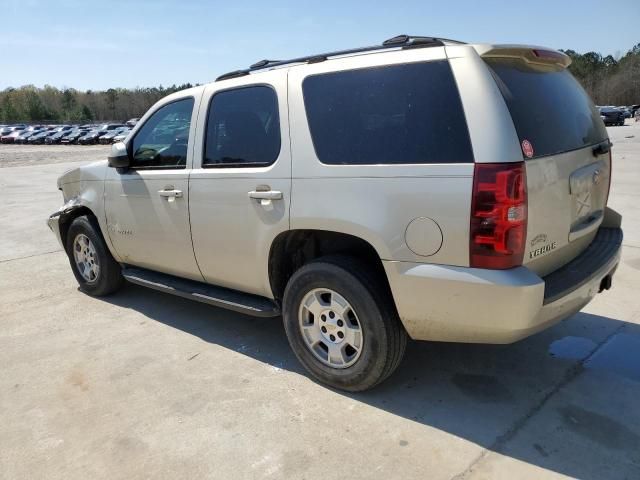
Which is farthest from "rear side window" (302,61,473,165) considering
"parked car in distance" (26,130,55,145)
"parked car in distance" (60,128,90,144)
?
"parked car in distance" (26,130,55,145)

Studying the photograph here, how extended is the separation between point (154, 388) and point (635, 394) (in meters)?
3.00

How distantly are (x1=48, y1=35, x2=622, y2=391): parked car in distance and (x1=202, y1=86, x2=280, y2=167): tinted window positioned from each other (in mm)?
12

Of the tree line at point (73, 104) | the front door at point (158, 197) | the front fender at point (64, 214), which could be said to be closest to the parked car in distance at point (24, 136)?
the tree line at point (73, 104)

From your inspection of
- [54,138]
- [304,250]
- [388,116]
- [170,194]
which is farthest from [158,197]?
[54,138]

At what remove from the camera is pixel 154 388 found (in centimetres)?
345

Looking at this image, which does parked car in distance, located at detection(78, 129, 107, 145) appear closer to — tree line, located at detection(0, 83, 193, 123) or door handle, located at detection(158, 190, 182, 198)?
door handle, located at detection(158, 190, 182, 198)

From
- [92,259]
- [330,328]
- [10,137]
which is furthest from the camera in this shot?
[10,137]

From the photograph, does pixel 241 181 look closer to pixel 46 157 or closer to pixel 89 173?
pixel 89 173

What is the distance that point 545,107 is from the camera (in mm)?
2896

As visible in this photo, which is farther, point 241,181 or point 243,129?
point 243,129

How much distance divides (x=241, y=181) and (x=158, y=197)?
0.98m

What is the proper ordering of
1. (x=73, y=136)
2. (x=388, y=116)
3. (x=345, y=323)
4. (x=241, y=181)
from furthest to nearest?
(x=73, y=136) → (x=241, y=181) → (x=345, y=323) → (x=388, y=116)

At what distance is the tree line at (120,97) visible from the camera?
82.1 m

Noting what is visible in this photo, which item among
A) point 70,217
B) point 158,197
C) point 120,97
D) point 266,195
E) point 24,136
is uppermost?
point 120,97
